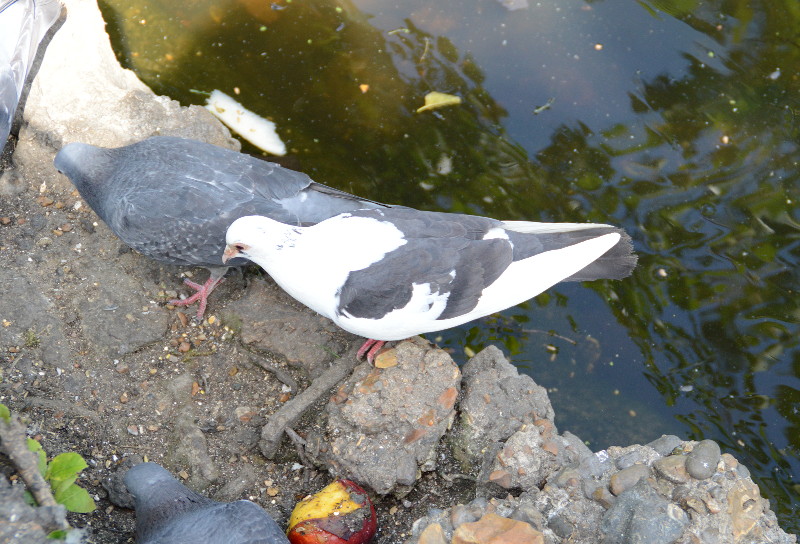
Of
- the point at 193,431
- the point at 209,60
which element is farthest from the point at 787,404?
the point at 209,60

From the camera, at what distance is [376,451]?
332 centimetres

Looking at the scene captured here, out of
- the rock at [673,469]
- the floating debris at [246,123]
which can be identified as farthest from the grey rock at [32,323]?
the rock at [673,469]

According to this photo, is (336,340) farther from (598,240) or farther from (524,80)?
(524,80)

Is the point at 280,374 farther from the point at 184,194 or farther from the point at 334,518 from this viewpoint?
the point at 184,194

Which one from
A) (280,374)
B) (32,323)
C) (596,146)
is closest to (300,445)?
(280,374)

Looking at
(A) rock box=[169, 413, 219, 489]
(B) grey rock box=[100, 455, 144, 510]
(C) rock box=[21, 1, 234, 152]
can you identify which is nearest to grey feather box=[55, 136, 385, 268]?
(C) rock box=[21, 1, 234, 152]

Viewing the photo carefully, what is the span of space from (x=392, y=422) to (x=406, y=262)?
0.75 meters

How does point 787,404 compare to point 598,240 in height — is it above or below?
below

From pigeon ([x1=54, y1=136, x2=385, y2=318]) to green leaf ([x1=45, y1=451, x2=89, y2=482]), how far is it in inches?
51.7

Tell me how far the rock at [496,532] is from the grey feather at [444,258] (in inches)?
39.2

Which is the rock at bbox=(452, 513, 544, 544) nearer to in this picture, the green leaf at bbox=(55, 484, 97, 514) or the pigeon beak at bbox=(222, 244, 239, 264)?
the green leaf at bbox=(55, 484, 97, 514)

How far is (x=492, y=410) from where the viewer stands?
342cm

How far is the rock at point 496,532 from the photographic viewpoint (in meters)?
2.64

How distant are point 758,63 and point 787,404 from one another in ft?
7.35
